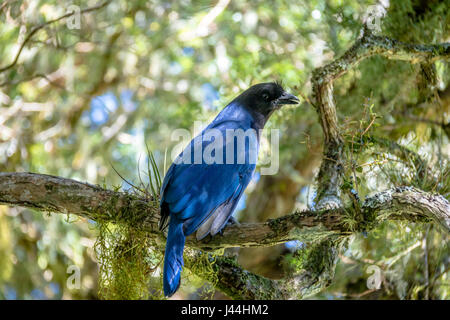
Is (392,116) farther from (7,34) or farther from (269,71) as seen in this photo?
(7,34)

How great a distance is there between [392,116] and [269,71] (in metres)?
1.32

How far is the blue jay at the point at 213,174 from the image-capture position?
3223 mm

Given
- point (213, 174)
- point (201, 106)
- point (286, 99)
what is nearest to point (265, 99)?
point (286, 99)

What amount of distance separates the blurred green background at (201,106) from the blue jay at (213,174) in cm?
46

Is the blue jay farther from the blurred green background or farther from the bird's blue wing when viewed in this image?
the blurred green background

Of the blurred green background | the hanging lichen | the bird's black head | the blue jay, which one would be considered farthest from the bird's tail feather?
the bird's black head

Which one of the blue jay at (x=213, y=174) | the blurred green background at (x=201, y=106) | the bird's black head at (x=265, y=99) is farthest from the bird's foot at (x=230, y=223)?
the bird's black head at (x=265, y=99)

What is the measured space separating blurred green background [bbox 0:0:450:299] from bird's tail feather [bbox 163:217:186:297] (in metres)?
0.76

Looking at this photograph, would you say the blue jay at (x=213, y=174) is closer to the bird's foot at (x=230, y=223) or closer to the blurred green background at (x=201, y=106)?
the bird's foot at (x=230, y=223)

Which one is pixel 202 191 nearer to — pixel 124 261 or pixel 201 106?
pixel 124 261

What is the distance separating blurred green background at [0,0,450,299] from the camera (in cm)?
461

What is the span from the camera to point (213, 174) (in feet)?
11.9

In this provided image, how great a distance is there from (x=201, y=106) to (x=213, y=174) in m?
2.72
